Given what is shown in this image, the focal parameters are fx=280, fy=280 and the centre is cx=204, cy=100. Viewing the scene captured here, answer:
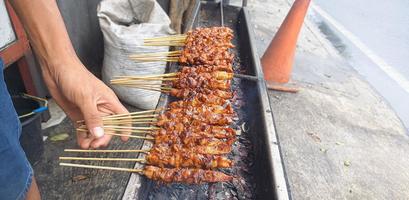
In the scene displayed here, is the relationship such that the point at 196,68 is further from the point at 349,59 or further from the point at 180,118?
the point at 349,59

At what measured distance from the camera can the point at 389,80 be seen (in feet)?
25.7

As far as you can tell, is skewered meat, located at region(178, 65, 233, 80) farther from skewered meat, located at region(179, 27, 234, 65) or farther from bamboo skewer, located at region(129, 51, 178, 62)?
bamboo skewer, located at region(129, 51, 178, 62)

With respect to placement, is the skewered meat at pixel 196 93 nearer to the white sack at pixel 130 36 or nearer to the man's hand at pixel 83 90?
the man's hand at pixel 83 90

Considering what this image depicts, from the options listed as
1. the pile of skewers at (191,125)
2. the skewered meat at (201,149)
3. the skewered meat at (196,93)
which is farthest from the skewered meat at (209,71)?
the skewered meat at (201,149)

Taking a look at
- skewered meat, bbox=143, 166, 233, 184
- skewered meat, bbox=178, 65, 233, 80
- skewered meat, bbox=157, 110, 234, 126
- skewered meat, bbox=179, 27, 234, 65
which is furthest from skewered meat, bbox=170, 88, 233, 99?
skewered meat, bbox=143, 166, 233, 184

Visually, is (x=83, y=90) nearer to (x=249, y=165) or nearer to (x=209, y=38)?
(x=249, y=165)

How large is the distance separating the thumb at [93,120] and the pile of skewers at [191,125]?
0.73ft

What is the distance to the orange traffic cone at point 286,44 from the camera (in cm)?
617

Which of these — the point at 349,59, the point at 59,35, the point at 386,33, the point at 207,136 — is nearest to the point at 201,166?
the point at 207,136

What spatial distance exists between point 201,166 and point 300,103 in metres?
4.19

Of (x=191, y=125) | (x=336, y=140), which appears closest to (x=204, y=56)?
(x=191, y=125)

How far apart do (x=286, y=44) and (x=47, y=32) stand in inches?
208

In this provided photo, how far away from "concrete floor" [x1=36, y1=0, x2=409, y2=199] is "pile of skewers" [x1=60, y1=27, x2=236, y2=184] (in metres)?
0.98

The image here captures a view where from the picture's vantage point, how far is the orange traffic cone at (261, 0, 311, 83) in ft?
20.2
